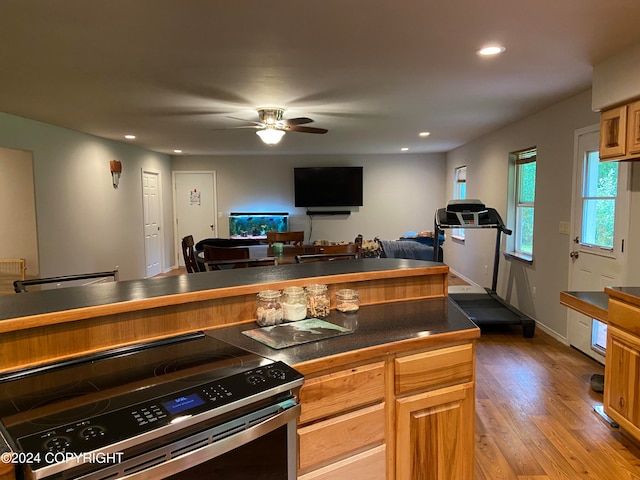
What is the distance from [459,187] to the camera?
8.04 meters

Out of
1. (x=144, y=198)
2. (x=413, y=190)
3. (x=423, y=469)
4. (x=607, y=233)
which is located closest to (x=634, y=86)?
(x=607, y=233)

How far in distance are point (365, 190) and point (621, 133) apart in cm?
609

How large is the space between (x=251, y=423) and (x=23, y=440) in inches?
19.5

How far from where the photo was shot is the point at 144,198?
7.49 metres

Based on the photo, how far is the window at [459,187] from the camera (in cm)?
768

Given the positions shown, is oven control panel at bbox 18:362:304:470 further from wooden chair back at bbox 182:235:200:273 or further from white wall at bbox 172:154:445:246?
white wall at bbox 172:154:445:246

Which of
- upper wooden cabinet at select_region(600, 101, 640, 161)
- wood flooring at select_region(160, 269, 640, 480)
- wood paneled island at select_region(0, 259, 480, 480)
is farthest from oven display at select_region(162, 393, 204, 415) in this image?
upper wooden cabinet at select_region(600, 101, 640, 161)

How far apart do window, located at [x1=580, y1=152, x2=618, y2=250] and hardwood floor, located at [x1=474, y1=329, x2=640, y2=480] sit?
3.45ft

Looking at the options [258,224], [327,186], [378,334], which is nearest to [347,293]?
[378,334]

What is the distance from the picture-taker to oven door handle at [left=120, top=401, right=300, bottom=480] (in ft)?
3.12

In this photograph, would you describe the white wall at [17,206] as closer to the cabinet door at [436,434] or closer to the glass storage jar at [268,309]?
the glass storage jar at [268,309]

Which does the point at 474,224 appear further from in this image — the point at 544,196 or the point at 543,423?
the point at 543,423

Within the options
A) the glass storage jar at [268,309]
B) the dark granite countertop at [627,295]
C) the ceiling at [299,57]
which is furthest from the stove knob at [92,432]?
the dark granite countertop at [627,295]

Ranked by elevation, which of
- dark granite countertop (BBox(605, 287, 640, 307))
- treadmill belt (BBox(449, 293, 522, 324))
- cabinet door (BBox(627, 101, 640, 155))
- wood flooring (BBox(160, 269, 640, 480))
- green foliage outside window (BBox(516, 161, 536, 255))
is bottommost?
wood flooring (BBox(160, 269, 640, 480))
